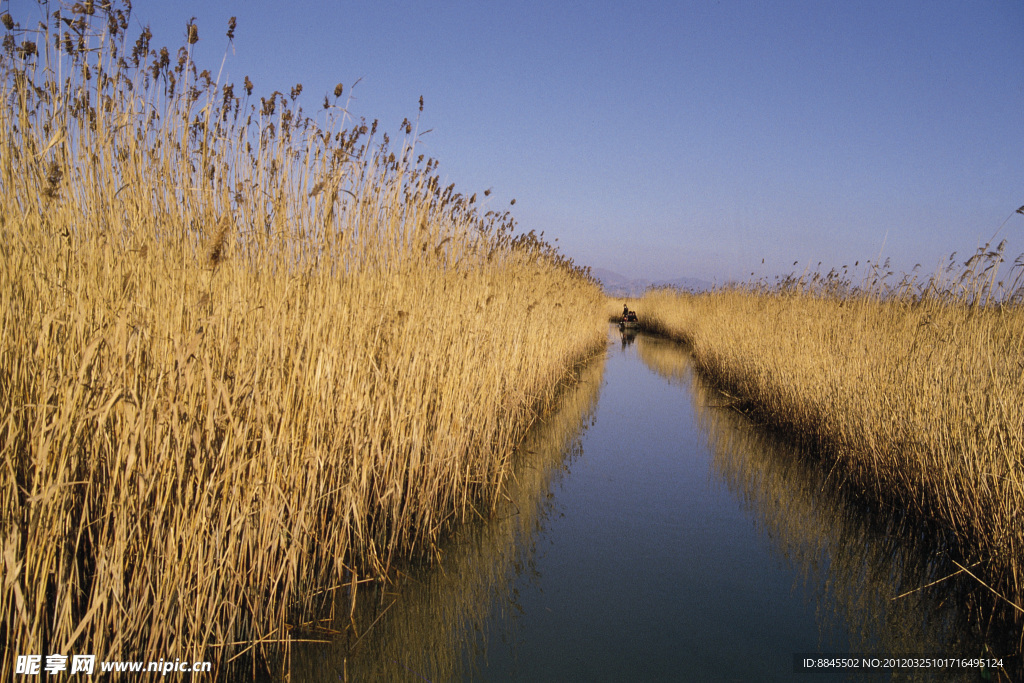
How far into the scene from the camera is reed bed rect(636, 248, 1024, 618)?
8.28ft

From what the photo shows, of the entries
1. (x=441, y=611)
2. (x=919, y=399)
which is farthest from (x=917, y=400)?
(x=441, y=611)

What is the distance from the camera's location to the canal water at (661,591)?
84.1 inches

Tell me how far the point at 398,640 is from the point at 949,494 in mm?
2880

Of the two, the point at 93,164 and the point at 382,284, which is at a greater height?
the point at 93,164

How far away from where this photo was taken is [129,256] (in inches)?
81.0

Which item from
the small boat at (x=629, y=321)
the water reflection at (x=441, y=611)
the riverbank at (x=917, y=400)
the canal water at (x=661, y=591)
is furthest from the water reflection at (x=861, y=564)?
the small boat at (x=629, y=321)

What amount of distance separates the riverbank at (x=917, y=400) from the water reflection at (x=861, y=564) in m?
0.15

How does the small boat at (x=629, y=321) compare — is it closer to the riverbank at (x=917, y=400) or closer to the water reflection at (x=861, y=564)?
the riverbank at (x=917, y=400)

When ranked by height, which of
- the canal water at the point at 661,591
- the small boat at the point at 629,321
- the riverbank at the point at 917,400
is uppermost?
the small boat at the point at 629,321

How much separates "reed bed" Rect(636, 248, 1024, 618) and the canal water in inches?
10.4

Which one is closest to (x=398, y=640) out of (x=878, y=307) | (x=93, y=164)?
(x=93, y=164)

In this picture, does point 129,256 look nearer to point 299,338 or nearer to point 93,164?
point 93,164

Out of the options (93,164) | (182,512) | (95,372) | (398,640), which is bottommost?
(398,640)

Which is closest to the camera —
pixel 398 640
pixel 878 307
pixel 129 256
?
pixel 129 256
